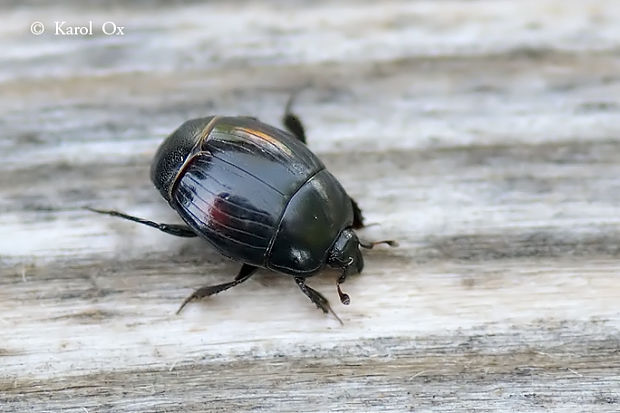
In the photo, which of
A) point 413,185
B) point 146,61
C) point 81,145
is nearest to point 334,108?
point 413,185

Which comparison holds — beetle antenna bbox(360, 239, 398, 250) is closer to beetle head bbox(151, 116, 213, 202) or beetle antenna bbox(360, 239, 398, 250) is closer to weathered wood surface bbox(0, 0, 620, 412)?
weathered wood surface bbox(0, 0, 620, 412)

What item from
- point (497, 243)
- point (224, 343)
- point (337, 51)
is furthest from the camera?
point (337, 51)

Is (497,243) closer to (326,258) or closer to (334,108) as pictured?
(326,258)

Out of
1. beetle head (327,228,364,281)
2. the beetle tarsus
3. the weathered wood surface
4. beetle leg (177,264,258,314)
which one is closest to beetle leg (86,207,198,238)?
the weathered wood surface

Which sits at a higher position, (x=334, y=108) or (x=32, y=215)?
(x=334, y=108)

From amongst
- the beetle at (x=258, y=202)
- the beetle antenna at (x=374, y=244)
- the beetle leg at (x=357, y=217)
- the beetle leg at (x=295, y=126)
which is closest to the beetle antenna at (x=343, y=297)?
the beetle at (x=258, y=202)

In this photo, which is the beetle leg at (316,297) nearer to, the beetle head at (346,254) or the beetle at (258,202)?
the beetle at (258,202)

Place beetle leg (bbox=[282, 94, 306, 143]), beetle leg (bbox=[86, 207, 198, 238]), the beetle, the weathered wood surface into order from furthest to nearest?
beetle leg (bbox=[282, 94, 306, 143]) → beetle leg (bbox=[86, 207, 198, 238]) → the beetle → the weathered wood surface

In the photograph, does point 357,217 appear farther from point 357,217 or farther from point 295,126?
point 295,126
